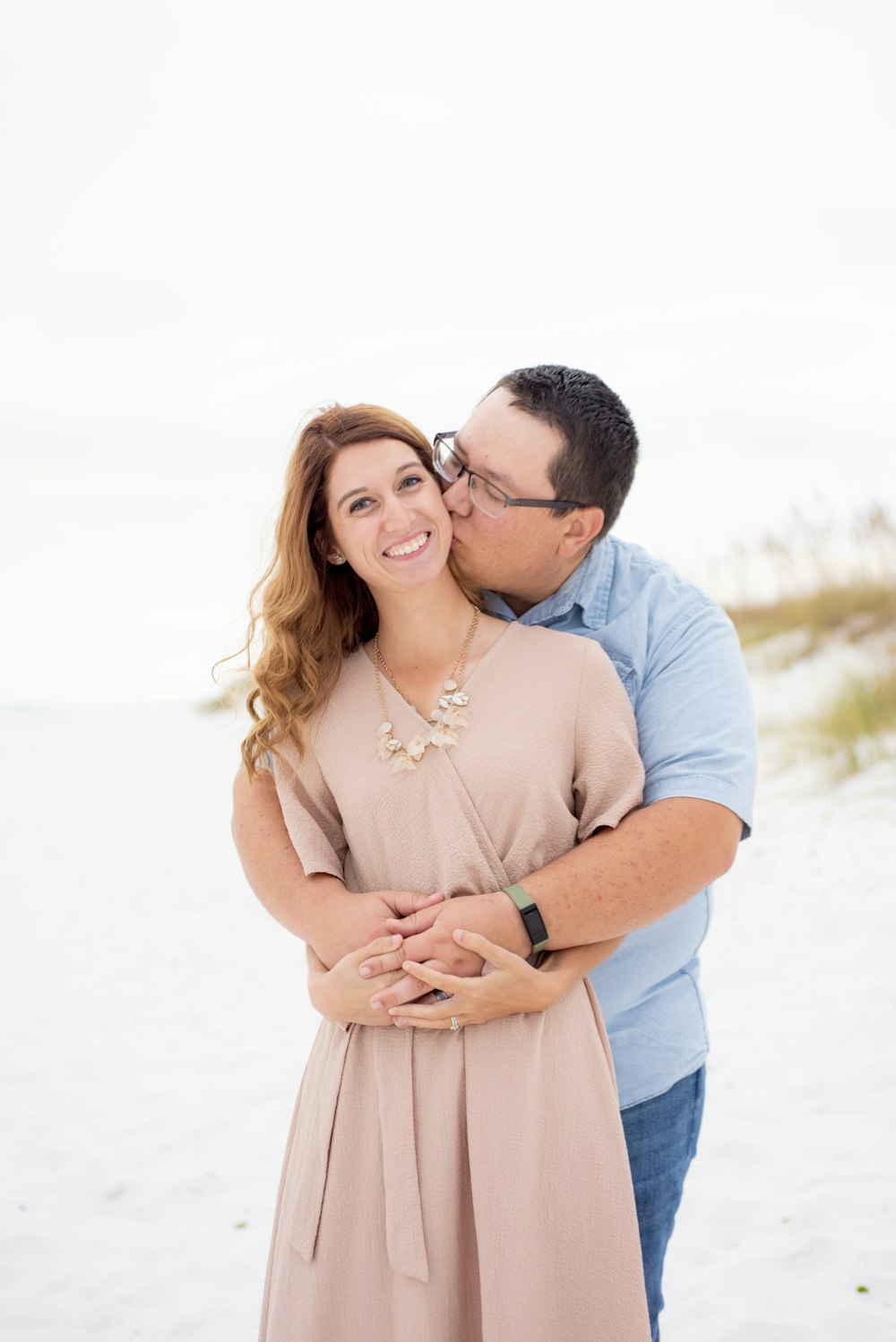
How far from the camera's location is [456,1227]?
2037 mm

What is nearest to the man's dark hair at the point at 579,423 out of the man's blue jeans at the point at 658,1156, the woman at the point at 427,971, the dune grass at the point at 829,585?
the woman at the point at 427,971

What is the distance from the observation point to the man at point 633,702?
2.10m

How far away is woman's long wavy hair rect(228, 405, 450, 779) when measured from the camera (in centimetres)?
229

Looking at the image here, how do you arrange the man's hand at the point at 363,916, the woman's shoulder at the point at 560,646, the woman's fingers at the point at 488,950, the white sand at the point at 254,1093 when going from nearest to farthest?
the woman's fingers at the point at 488,950, the man's hand at the point at 363,916, the woman's shoulder at the point at 560,646, the white sand at the point at 254,1093

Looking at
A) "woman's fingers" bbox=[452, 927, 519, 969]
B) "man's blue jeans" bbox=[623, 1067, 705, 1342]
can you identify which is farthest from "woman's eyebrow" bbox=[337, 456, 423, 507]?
"man's blue jeans" bbox=[623, 1067, 705, 1342]

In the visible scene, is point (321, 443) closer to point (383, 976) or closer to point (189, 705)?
point (383, 976)

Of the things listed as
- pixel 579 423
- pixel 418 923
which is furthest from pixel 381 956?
pixel 579 423

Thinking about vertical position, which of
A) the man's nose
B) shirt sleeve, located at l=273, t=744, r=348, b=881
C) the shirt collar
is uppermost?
the man's nose

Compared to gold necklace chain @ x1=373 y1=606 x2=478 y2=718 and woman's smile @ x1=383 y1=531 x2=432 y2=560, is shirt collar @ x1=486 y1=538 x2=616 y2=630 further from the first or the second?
woman's smile @ x1=383 y1=531 x2=432 y2=560

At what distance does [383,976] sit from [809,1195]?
9.59ft

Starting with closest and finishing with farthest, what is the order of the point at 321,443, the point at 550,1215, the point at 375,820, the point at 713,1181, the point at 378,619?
the point at 550,1215 → the point at 375,820 → the point at 321,443 → the point at 378,619 → the point at 713,1181

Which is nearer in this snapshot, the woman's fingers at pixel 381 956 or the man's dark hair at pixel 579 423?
the woman's fingers at pixel 381 956

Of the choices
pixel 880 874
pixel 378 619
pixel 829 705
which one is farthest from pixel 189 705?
pixel 378 619

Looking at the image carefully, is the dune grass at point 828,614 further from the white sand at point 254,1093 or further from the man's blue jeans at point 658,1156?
the man's blue jeans at point 658,1156
